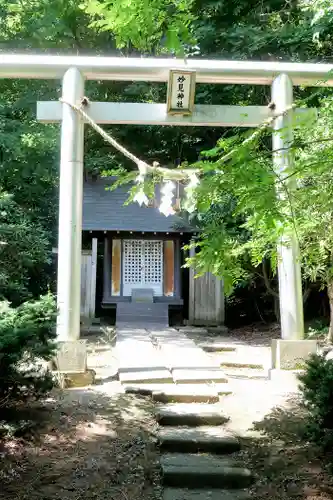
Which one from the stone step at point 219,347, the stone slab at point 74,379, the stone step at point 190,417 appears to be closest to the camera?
the stone step at point 190,417

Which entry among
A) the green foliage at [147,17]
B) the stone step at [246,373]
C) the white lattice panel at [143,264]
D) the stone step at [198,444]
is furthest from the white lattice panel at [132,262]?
the green foliage at [147,17]

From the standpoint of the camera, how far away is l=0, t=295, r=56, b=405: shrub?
3.71 metres

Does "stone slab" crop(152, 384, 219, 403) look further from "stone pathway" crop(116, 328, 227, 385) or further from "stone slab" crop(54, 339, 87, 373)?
"stone slab" crop(54, 339, 87, 373)

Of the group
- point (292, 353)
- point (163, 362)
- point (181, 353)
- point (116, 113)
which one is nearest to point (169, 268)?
point (181, 353)

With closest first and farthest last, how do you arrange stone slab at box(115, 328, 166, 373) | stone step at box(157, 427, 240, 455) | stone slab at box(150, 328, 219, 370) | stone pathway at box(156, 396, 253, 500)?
stone pathway at box(156, 396, 253, 500) < stone step at box(157, 427, 240, 455) < stone slab at box(115, 328, 166, 373) < stone slab at box(150, 328, 219, 370)

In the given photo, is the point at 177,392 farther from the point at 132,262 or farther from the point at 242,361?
the point at 132,262

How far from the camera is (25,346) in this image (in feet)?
13.4

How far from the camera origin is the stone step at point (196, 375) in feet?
19.7

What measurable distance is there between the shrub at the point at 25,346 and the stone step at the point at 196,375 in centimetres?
201

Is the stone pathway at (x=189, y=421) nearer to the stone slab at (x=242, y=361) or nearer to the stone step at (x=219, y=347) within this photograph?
the stone slab at (x=242, y=361)

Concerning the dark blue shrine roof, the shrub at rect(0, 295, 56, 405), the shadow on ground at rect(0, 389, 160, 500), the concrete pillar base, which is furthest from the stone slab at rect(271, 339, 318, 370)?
the dark blue shrine roof

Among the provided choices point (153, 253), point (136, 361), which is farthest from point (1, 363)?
point (153, 253)

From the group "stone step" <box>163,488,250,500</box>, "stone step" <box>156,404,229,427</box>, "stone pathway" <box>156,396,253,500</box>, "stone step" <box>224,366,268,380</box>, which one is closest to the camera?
"stone step" <box>163,488,250,500</box>

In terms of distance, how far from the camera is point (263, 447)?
430 centimetres
